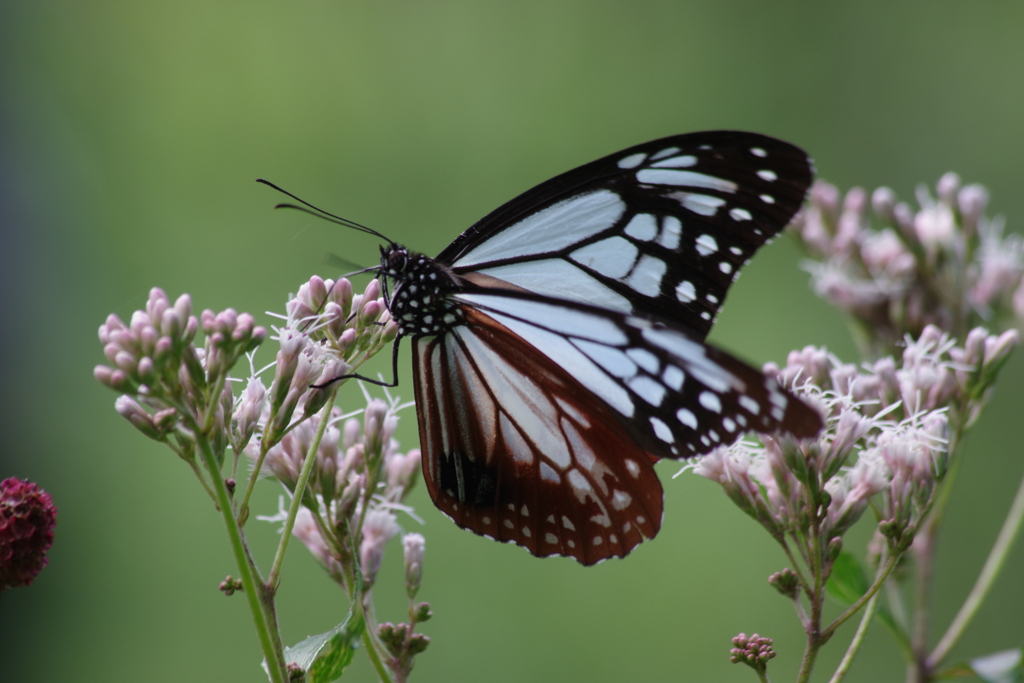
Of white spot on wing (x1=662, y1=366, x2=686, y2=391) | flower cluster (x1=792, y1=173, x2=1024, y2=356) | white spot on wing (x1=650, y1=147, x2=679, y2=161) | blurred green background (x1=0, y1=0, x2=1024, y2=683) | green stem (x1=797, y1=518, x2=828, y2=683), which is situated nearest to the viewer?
green stem (x1=797, y1=518, x2=828, y2=683)

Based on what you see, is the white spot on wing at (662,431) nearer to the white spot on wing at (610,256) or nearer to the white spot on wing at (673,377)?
the white spot on wing at (673,377)

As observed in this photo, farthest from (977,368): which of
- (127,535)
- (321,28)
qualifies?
(321,28)

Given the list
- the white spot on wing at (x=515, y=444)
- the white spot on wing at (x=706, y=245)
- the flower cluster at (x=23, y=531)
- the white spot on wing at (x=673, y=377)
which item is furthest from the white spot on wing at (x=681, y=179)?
the flower cluster at (x=23, y=531)

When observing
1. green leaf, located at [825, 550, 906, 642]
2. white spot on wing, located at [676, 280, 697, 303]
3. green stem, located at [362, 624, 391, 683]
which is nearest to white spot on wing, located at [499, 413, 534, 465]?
white spot on wing, located at [676, 280, 697, 303]

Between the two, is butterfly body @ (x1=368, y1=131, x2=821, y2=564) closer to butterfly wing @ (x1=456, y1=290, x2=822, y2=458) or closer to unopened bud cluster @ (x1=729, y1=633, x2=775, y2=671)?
butterfly wing @ (x1=456, y1=290, x2=822, y2=458)

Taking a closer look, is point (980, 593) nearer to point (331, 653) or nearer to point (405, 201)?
point (331, 653)
